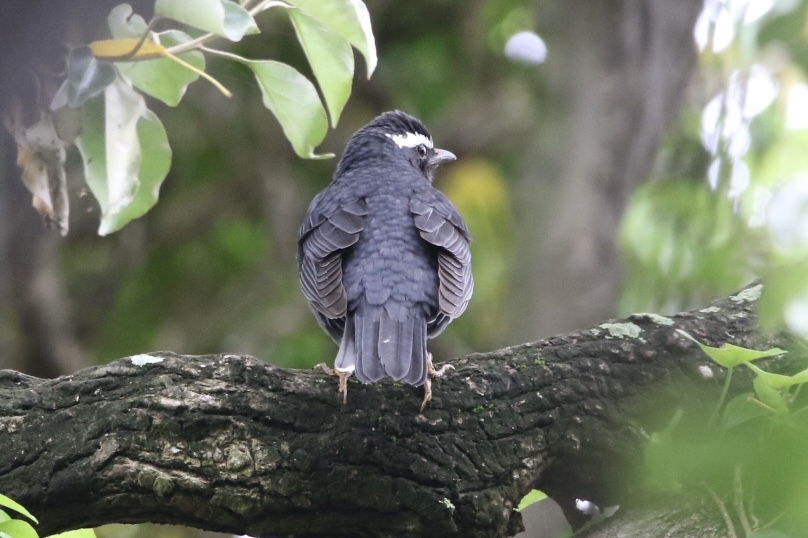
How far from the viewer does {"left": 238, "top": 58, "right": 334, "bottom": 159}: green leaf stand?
109 inches

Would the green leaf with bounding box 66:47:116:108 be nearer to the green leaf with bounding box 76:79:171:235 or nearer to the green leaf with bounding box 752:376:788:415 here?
the green leaf with bounding box 76:79:171:235

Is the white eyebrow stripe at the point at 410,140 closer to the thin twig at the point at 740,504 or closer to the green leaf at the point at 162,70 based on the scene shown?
the green leaf at the point at 162,70

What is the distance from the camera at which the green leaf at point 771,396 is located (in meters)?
2.85

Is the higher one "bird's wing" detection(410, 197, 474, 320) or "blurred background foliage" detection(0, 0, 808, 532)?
"blurred background foliage" detection(0, 0, 808, 532)

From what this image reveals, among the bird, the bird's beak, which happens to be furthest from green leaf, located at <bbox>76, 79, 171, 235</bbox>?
the bird's beak

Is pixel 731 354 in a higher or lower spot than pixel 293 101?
lower

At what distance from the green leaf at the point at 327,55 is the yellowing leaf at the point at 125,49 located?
1.36 ft

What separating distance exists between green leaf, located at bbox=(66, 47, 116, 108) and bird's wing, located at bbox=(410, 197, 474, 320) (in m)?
2.05

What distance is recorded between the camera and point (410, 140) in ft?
19.2

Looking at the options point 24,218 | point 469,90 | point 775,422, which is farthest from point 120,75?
point 469,90

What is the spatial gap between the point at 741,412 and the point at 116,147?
1.96 metres

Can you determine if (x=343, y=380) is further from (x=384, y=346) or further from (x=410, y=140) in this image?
(x=410, y=140)

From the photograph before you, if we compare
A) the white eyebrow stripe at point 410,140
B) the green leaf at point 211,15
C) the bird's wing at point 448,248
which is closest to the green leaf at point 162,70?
the green leaf at point 211,15

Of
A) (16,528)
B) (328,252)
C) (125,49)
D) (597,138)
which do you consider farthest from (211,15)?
(597,138)
